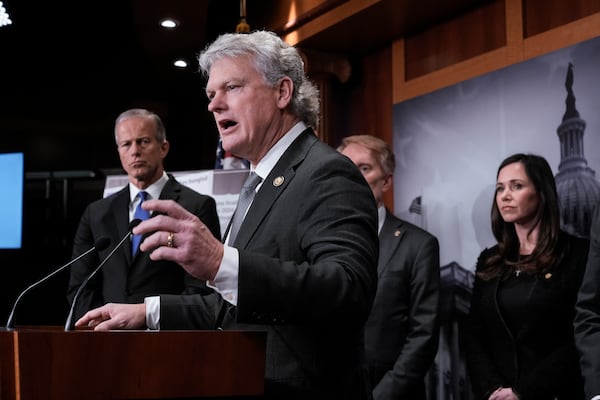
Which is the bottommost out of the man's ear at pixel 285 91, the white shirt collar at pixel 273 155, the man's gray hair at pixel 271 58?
the white shirt collar at pixel 273 155

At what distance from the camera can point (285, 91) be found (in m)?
1.95

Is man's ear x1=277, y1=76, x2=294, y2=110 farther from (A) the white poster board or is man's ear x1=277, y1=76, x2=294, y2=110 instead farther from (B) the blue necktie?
(A) the white poster board

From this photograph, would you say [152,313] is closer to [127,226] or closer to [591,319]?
[591,319]

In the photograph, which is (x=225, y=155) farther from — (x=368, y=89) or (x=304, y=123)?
(x=304, y=123)

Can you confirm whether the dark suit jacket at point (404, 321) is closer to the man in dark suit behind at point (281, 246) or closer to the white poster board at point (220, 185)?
the white poster board at point (220, 185)

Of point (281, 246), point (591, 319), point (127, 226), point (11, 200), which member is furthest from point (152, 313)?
point (11, 200)

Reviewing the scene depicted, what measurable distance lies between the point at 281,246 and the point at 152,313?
1.16 ft

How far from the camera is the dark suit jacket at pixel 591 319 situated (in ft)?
8.06

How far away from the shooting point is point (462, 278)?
13.9 ft

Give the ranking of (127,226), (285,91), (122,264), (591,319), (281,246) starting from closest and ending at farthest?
1. (281,246)
2. (285,91)
3. (591,319)
4. (122,264)
5. (127,226)

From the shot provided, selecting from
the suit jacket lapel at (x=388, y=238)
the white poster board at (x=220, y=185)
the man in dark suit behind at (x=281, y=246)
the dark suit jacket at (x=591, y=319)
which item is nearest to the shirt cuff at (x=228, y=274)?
the man in dark suit behind at (x=281, y=246)

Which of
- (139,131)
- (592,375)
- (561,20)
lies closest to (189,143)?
(139,131)

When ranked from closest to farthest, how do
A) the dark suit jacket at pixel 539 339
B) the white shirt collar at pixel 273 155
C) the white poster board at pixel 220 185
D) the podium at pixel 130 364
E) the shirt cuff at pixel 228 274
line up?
the podium at pixel 130 364 → the shirt cuff at pixel 228 274 → the white shirt collar at pixel 273 155 → the dark suit jacket at pixel 539 339 → the white poster board at pixel 220 185

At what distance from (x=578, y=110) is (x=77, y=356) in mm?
2894
